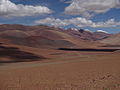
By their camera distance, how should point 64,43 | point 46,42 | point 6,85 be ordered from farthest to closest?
point 64,43
point 46,42
point 6,85

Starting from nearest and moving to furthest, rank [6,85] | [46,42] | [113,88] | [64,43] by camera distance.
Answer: [113,88] < [6,85] < [46,42] < [64,43]

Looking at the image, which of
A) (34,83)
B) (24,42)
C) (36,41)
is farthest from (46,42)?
(34,83)

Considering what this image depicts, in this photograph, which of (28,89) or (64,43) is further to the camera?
(64,43)

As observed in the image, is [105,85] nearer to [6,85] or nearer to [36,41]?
[6,85]

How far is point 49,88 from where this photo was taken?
13477 millimetres

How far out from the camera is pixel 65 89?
13.0 meters

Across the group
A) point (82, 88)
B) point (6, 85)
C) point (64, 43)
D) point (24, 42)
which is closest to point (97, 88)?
point (82, 88)

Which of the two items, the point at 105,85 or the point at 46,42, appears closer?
the point at 105,85

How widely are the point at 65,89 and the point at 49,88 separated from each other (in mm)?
1131

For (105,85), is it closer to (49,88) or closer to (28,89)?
(49,88)

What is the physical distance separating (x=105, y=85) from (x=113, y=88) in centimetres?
109

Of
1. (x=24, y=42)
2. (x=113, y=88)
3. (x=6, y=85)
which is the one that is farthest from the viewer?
(x=24, y=42)

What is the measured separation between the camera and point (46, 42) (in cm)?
14762

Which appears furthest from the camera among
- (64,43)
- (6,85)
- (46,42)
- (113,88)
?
(64,43)
